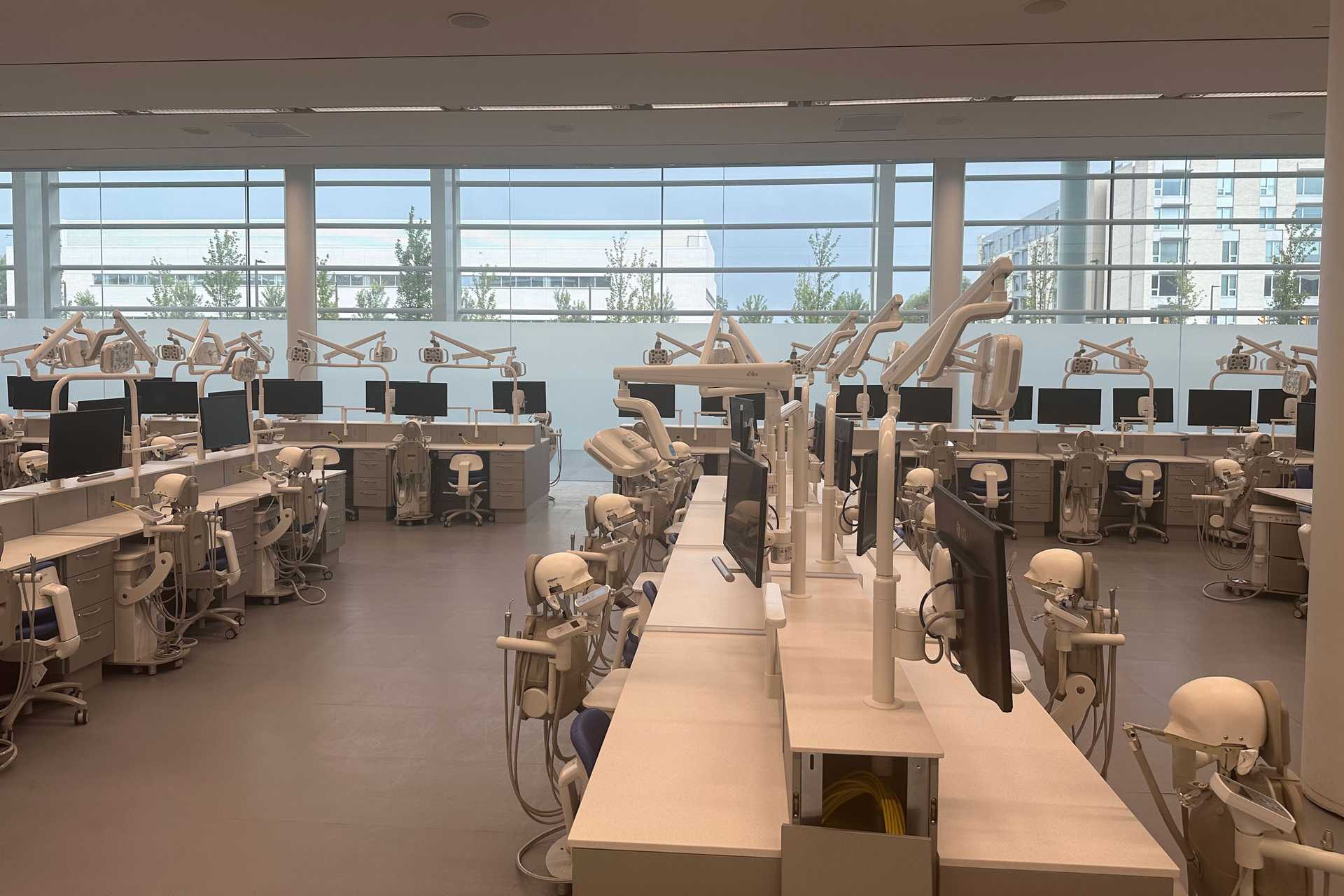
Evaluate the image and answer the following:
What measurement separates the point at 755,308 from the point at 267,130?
5951 mm

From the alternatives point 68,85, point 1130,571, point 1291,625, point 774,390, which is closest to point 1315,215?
point 1130,571

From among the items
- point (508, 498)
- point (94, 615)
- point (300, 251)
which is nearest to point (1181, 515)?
point (508, 498)

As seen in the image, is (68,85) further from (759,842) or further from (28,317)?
(759,842)

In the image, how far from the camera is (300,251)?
1147cm

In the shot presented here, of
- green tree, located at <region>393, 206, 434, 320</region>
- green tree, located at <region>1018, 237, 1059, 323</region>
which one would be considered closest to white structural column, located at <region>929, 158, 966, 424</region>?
green tree, located at <region>1018, 237, 1059, 323</region>

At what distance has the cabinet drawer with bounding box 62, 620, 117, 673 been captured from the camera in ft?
13.6

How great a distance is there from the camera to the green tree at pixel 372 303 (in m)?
12.3

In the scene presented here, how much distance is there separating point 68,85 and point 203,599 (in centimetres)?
479

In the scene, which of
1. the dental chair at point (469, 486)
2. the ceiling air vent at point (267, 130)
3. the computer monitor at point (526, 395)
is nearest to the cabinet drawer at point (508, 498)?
the dental chair at point (469, 486)

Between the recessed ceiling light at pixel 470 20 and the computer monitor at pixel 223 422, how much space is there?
2.87 metres

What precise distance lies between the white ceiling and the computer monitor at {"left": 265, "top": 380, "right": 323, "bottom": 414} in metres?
2.44

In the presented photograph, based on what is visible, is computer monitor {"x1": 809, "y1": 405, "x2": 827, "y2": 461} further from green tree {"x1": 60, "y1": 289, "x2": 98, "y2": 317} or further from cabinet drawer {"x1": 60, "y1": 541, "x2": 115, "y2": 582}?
green tree {"x1": 60, "y1": 289, "x2": 98, "y2": 317}

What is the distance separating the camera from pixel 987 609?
5.02 feet

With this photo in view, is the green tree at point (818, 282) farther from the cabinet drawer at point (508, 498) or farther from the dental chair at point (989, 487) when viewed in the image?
the cabinet drawer at point (508, 498)
